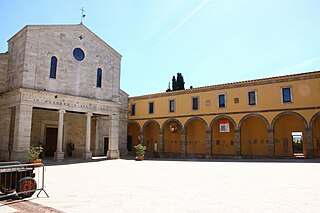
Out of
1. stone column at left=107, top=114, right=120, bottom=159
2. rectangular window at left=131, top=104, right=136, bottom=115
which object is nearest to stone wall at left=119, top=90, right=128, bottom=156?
rectangular window at left=131, top=104, right=136, bottom=115

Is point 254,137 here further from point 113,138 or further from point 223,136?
point 113,138

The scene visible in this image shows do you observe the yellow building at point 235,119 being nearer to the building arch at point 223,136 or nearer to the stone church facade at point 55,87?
the building arch at point 223,136

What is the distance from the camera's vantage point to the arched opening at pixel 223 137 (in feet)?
84.0

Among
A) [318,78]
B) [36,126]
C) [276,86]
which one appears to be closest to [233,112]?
[276,86]

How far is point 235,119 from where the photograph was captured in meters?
24.3

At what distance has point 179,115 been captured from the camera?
2797 centimetres

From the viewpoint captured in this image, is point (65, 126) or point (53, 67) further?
point (65, 126)

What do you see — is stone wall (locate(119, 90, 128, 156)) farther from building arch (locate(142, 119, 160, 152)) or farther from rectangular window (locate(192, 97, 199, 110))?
rectangular window (locate(192, 97, 199, 110))

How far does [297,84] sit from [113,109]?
16.7 m

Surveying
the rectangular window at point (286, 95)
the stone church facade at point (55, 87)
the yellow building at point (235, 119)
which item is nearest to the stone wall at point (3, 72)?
the stone church facade at point (55, 87)

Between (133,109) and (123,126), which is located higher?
(133,109)

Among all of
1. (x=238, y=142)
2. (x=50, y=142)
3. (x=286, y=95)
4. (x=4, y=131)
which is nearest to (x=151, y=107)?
(x=238, y=142)

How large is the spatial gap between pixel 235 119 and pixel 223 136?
3.25 metres

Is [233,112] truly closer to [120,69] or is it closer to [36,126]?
[120,69]
